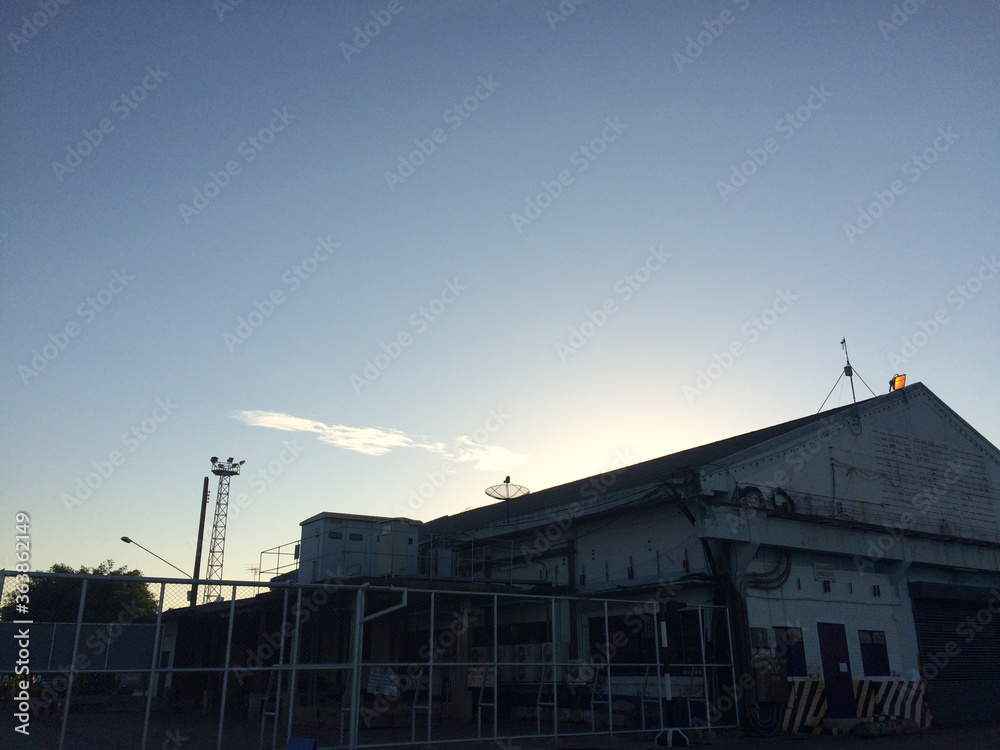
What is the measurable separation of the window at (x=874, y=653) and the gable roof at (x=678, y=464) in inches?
266

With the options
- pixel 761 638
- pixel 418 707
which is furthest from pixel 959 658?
pixel 418 707

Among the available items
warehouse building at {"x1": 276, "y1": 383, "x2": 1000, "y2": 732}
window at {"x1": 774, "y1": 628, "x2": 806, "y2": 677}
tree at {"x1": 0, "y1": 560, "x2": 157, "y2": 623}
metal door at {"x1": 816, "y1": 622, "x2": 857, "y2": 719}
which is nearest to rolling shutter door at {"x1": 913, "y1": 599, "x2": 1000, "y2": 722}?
warehouse building at {"x1": 276, "y1": 383, "x2": 1000, "y2": 732}

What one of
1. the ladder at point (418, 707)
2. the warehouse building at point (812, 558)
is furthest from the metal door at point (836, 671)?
the ladder at point (418, 707)

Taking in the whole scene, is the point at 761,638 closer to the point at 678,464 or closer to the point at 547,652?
the point at 547,652

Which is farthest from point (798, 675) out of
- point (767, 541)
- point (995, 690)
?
point (995, 690)

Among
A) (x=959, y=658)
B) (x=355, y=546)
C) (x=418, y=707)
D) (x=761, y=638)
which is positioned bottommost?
(x=418, y=707)

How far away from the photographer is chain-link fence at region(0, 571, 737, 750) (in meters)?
17.6

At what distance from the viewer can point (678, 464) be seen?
29.9m

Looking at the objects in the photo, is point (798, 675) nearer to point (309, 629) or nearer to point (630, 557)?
point (630, 557)

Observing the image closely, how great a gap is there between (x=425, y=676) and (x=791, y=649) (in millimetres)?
11620

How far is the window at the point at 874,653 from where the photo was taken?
76.4 feet

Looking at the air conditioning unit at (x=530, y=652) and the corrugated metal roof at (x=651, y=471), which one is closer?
the air conditioning unit at (x=530, y=652)

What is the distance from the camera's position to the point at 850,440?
2594cm

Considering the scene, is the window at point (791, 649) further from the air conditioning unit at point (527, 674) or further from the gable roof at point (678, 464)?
the air conditioning unit at point (527, 674)
